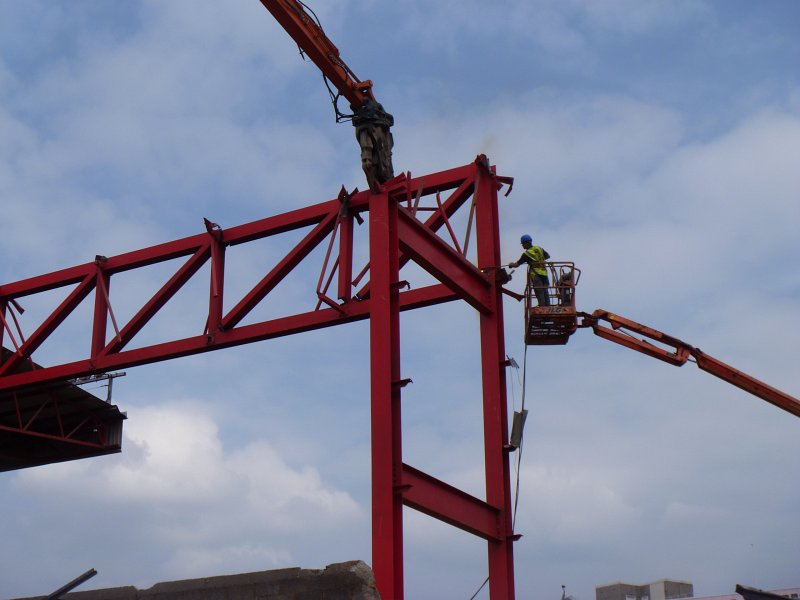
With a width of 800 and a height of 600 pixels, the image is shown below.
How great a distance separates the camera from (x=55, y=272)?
22797mm

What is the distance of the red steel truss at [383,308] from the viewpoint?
50.5 ft

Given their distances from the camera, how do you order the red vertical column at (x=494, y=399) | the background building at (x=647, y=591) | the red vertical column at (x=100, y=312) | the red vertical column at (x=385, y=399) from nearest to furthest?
the red vertical column at (x=385, y=399) < the red vertical column at (x=494, y=399) < the red vertical column at (x=100, y=312) < the background building at (x=647, y=591)

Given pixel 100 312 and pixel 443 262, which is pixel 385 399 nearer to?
pixel 443 262

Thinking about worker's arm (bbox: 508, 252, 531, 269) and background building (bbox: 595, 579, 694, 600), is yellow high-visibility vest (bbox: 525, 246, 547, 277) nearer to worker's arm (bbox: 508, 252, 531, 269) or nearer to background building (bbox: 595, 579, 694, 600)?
worker's arm (bbox: 508, 252, 531, 269)

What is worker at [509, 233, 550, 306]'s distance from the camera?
64.3 ft

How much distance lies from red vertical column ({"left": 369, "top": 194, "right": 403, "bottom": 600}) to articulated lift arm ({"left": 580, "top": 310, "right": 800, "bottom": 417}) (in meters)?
6.01

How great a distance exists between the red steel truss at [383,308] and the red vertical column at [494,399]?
21mm

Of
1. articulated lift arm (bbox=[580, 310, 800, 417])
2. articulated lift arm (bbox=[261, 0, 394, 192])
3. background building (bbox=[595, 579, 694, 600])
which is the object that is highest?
articulated lift arm (bbox=[261, 0, 394, 192])

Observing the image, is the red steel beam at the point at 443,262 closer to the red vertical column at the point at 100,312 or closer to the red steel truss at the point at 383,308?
the red steel truss at the point at 383,308

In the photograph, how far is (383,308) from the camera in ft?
52.4

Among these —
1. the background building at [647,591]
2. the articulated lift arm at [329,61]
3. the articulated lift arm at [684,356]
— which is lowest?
the background building at [647,591]

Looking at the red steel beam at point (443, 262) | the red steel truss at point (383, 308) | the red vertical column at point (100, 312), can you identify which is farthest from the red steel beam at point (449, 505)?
the red vertical column at point (100, 312)

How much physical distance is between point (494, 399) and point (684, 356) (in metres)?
4.75

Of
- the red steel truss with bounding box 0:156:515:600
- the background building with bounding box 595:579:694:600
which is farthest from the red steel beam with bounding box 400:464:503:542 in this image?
the background building with bounding box 595:579:694:600
